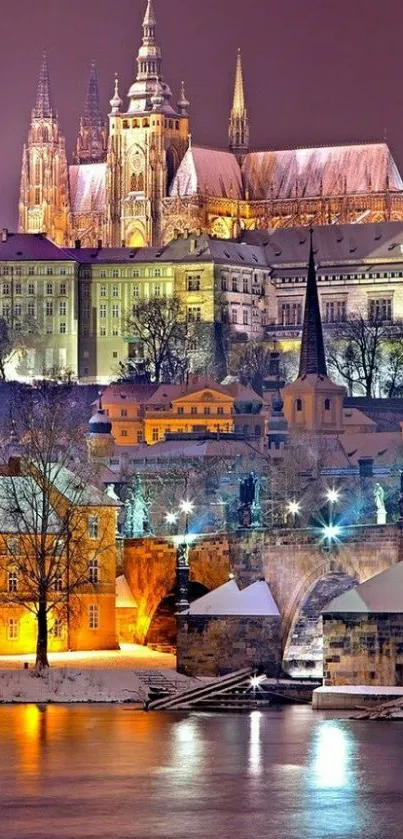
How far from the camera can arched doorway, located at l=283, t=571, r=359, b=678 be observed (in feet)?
232

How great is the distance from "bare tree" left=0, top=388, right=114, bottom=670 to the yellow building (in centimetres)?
2

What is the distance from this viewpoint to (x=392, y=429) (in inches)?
6319

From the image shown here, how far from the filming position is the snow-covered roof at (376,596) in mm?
65250

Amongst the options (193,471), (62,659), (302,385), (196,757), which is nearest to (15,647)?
(62,659)

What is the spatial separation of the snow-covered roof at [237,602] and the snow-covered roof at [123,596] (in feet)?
31.8

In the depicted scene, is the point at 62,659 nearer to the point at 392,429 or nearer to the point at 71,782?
the point at 71,782

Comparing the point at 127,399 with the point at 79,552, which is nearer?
the point at 79,552

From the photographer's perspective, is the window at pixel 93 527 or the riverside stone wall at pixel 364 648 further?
the window at pixel 93 527

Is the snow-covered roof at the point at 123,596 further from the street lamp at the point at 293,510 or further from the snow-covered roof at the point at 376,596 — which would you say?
the snow-covered roof at the point at 376,596

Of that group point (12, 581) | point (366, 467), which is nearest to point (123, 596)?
point (12, 581)

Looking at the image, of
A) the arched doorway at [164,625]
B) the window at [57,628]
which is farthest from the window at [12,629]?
the arched doorway at [164,625]

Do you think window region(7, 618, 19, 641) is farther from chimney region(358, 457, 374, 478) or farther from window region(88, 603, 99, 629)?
chimney region(358, 457, 374, 478)

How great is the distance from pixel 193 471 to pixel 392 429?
1428 inches

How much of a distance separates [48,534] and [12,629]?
2.49 metres
